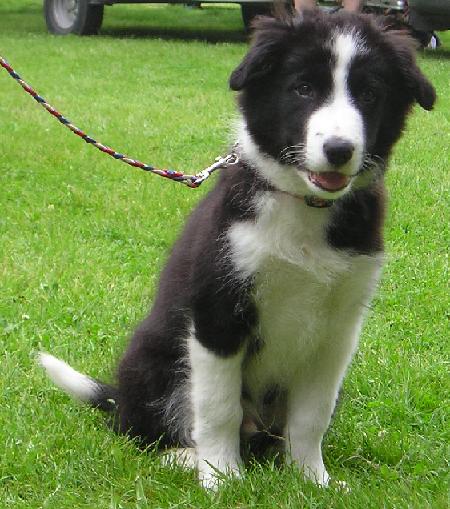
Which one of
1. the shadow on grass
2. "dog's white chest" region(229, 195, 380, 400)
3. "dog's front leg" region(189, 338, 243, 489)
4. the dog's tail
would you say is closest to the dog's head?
"dog's white chest" region(229, 195, 380, 400)

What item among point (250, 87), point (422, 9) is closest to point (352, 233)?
point (250, 87)

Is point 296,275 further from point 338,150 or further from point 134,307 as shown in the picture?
point 134,307

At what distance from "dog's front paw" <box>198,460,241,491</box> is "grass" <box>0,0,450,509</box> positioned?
4 centimetres

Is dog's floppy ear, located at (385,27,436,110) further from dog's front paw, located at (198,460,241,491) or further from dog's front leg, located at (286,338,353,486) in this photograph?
dog's front paw, located at (198,460,241,491)

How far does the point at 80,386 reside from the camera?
3.45 m

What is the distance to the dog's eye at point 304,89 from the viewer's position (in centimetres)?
271

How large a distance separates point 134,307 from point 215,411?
1543 mm

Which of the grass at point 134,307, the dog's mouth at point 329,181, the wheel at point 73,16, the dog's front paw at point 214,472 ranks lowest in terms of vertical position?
the wheel at point 73,16

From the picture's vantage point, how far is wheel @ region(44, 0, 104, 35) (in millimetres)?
16031

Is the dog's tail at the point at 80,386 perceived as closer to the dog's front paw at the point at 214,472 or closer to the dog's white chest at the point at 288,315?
the dog's front paw at the point at 214,472

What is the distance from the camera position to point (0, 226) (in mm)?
5641

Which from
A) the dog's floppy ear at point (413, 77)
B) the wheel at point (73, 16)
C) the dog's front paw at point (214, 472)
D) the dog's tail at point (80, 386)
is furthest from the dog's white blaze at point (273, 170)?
the wheel at point (73, 16)

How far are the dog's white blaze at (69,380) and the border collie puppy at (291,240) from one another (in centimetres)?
40

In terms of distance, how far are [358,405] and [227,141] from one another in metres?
1.15
